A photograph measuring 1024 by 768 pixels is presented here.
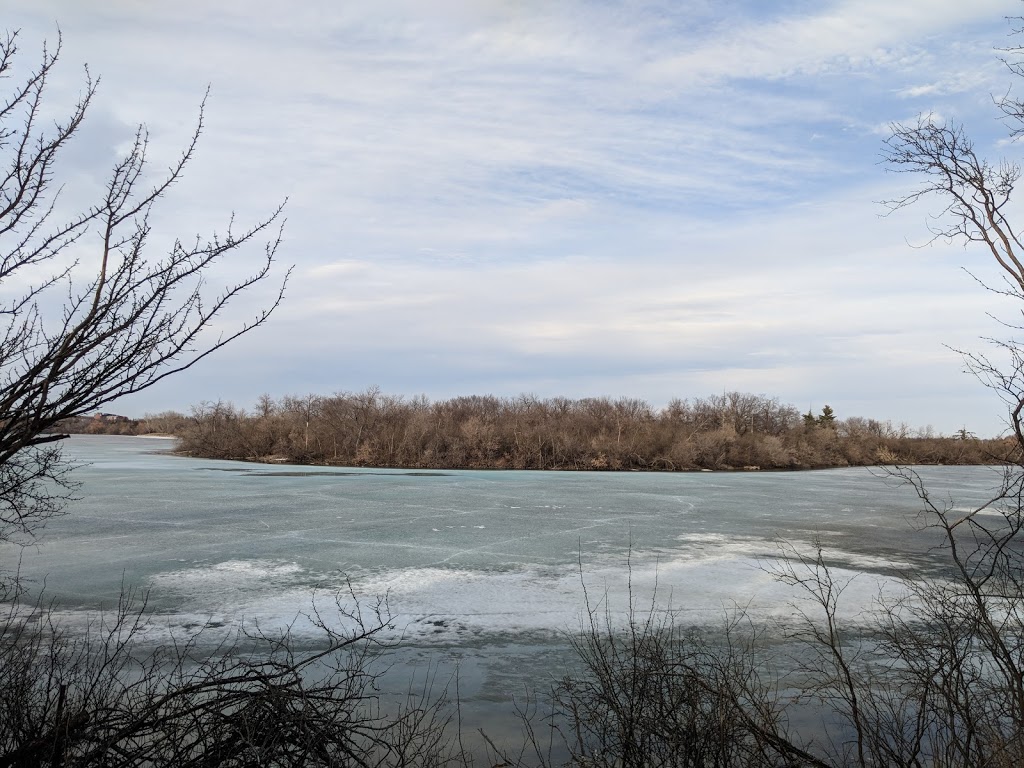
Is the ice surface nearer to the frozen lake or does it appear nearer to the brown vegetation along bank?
the frozen lake

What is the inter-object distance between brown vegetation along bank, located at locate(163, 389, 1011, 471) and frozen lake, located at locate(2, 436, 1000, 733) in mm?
18671

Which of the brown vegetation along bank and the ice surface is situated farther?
the brown vegetation along bank

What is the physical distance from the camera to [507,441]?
1580 inches

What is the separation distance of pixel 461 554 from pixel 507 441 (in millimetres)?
29654

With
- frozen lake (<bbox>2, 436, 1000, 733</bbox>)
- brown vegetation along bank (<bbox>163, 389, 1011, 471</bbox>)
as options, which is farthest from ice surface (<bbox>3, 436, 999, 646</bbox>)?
brown vegetation along bank (<bbox>163, 389, 1011, 471</bbox>)

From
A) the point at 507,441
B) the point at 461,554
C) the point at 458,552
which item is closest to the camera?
the point at 461,554

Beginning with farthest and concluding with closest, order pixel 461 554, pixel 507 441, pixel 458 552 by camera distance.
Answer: pixel 507 441 → pixel 458 552 → pixel 461 554

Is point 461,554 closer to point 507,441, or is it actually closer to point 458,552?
point 458,552

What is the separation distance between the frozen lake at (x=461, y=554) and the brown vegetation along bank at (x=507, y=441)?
18671mm

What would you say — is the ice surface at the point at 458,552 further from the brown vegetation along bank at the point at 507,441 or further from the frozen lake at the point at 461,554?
the brown vegetation along bank at the point at 507,441

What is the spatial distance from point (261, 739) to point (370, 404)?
42.1 m

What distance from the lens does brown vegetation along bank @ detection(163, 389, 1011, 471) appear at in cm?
3869

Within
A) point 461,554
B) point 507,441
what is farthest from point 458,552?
point 507,441

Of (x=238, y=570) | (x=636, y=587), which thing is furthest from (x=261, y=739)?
(x=238, y=570)
